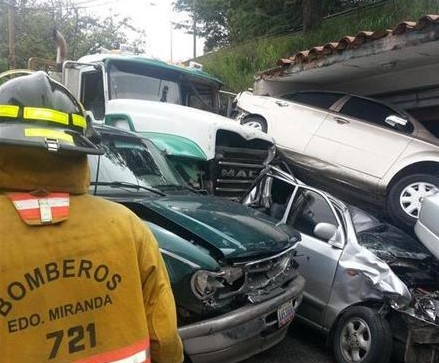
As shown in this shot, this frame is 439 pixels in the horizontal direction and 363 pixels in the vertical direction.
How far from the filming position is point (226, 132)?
636 cm

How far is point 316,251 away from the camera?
5.02 meters

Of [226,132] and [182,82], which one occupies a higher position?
[182,82]

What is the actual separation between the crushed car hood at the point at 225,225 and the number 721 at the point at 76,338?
2.05 m

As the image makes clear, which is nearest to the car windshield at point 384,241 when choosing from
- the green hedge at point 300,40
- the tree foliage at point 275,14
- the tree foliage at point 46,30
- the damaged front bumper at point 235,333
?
the damaged front bumper at point 235,333


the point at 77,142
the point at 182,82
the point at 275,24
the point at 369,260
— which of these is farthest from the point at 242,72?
the point at 77,142

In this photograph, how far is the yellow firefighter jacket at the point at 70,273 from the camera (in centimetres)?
127

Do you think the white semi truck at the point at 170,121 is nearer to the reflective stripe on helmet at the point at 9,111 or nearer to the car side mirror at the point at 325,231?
the car side mirror at the point at 325,231

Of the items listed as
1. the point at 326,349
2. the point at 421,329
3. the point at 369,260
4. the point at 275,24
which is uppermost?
the point at 275,24

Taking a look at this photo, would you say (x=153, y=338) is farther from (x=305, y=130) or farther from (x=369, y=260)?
(x=305, y=130)

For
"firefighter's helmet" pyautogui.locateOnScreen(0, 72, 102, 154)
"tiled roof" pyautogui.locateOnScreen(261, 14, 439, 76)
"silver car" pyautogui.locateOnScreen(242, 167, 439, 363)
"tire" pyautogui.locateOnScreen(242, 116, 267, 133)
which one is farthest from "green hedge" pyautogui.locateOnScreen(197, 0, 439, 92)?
"firefighter's helmet" pyautogui.locateOnScreen(0, 72, 102, 154)

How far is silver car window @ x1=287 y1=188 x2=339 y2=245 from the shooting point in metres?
5.31

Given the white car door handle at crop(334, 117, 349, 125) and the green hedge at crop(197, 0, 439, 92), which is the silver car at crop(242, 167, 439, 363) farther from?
the green hedge at crop(197, 0, 439, 92)

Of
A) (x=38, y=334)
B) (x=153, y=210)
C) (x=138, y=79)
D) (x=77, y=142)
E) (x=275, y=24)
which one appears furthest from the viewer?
(x=275, y=24)

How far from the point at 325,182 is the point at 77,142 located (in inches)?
255
